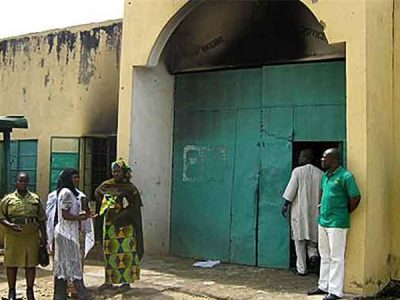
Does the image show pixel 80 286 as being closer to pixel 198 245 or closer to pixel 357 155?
pixel 198 245

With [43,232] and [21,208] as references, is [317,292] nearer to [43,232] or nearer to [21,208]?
[43,232]

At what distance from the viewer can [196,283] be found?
7656 millimetres

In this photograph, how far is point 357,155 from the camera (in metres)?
6.86

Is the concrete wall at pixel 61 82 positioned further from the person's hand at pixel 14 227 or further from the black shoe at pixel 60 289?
the black shoe at pixel 60 289

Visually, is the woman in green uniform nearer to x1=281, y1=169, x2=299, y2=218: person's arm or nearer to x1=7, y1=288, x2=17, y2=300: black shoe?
x1=7, y1=288, x2=17, y2=300: black shoe

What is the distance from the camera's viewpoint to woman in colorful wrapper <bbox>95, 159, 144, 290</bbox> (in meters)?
7.21

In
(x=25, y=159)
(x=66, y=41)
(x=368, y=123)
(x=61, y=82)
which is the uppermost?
(x=66, y=41)

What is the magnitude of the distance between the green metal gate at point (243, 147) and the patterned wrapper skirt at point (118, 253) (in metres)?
2.30

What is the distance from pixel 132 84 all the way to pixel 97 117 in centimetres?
192

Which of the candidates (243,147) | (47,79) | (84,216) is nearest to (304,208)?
(243,147)

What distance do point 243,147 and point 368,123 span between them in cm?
258

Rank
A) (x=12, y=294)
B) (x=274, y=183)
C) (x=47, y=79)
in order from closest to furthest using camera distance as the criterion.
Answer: (x=12, y=294) < (x=274, y=183) < (x=47, y=79)

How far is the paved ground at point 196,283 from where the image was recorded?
23.4 ft

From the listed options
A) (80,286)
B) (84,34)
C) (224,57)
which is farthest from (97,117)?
(80,286)
